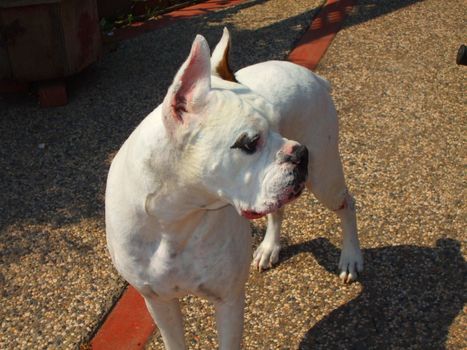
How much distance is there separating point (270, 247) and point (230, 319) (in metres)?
1.37

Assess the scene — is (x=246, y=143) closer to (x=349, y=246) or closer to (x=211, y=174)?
(x=211, y=174)

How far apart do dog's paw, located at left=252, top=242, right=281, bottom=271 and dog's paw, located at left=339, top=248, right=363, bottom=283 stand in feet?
1.42

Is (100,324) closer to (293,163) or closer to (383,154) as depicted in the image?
(293,163)

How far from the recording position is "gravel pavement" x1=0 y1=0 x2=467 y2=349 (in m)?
4.18

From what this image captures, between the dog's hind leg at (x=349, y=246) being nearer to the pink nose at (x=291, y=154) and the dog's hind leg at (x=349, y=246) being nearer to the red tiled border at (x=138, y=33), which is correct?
the red tiled border at (x=138, y=33)

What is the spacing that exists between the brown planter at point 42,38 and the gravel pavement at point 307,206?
1.18 feet

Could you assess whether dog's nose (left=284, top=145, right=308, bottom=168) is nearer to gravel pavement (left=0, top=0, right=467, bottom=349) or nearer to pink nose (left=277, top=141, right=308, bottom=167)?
pink nose (left=277, top=141, right=308, bottom=167)

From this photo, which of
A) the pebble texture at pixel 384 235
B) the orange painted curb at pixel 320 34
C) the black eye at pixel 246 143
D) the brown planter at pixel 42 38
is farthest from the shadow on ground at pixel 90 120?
the black eye at pixel 246 143

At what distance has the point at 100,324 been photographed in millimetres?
4199

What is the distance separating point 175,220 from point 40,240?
236 centimetres

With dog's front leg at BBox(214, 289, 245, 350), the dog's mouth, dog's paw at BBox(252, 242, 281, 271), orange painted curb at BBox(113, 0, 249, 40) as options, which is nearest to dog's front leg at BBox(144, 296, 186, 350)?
dog's front leg at BBox(214, 289, 245, 350)

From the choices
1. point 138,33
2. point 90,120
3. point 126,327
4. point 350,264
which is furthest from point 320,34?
point 126,327

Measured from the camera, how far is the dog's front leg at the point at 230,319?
3.24 metres

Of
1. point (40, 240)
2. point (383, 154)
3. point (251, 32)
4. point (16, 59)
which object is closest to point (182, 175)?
point (40, 240)
